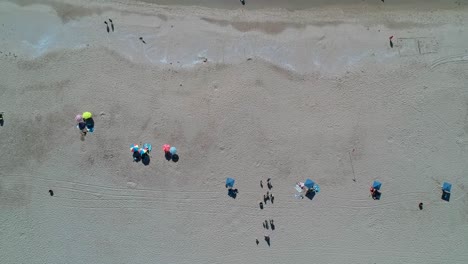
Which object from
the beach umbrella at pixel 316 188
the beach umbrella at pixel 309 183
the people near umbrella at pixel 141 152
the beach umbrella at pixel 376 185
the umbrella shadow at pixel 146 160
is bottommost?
the beach umbrella at pixel 376 185

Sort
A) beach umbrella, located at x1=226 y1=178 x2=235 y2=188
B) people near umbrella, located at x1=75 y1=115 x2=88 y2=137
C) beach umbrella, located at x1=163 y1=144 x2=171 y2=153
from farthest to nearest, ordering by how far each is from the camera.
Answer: people near umbrella, located at x1=75 y1=115 x2=88 y2=137
beach umbrella, located at x1=163 y1=144 x2=171 y2=153
beach umbrella, located at x1=226 y1=178 x2=235 y2=188

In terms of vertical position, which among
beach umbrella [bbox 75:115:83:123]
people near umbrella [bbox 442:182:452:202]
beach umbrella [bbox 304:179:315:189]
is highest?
beach umbrella [bbox 75:115:83:123]

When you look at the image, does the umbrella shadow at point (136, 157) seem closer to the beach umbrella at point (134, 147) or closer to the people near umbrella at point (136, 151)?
the people near umbrella at point (136, 151)

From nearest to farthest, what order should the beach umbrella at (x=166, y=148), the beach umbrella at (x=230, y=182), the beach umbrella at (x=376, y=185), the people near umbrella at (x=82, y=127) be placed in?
1. the beach umbrella at (x=376, y=185)
2. the beach umbrella at (x=230, y=182)
3. the beach umbrella at (x=166, y=148)
4. the people near umbrella at (x=82, y=127)

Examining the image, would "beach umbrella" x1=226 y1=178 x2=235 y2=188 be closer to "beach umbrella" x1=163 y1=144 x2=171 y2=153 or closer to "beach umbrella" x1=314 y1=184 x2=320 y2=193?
"beach umbrella" x1=163 y1=144 x2=171 y2=153

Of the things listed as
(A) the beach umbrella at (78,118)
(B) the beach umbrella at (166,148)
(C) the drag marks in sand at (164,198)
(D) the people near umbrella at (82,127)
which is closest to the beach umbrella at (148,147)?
(B) the beach umbrella at (166,148)

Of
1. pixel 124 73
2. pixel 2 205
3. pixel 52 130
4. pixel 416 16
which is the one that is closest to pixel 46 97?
pixel 52 130

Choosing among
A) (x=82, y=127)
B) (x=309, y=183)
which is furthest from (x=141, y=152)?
(x=309, y=183)

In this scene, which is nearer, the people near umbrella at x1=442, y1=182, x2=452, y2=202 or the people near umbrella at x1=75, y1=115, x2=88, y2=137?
the people near umbrella at x1=442, y1=182, x2=452, y2=202

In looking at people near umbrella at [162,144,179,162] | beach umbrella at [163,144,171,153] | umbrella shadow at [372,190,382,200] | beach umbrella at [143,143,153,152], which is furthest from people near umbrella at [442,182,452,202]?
beach umbrella at [143,143,153,152]
